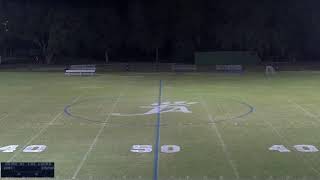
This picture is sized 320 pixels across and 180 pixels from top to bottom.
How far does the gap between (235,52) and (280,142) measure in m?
45.1

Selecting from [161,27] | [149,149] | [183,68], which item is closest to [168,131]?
[149,149]

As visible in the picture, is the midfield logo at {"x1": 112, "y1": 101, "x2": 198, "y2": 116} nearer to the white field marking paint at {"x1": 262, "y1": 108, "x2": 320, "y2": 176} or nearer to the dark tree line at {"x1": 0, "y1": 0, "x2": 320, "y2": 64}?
the white field marking paint at {"x1": 262, "y1": 108, "x2": 320, "y2": 176}

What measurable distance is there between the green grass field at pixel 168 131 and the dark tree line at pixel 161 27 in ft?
96.7

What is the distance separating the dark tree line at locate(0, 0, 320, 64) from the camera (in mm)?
59531

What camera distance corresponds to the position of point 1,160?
13352 mm

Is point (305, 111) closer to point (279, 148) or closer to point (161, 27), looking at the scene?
point (279, 148)

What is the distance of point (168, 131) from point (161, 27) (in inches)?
1826

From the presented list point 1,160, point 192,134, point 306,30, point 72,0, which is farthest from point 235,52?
point 1,160

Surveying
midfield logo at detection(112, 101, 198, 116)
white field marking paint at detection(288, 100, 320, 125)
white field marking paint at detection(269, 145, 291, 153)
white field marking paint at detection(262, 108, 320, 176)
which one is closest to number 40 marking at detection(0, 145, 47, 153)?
white field marking paint at detection(269, 145, 291, 153)

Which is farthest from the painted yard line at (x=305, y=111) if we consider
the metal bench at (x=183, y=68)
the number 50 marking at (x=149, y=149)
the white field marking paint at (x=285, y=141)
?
the metal bench at (x=183, y=68)

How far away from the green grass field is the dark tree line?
29.5 meters

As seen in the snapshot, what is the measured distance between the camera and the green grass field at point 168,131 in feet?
41.7

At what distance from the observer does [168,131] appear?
17.5 metres

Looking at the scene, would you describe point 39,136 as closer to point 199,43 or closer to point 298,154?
point 298,154
